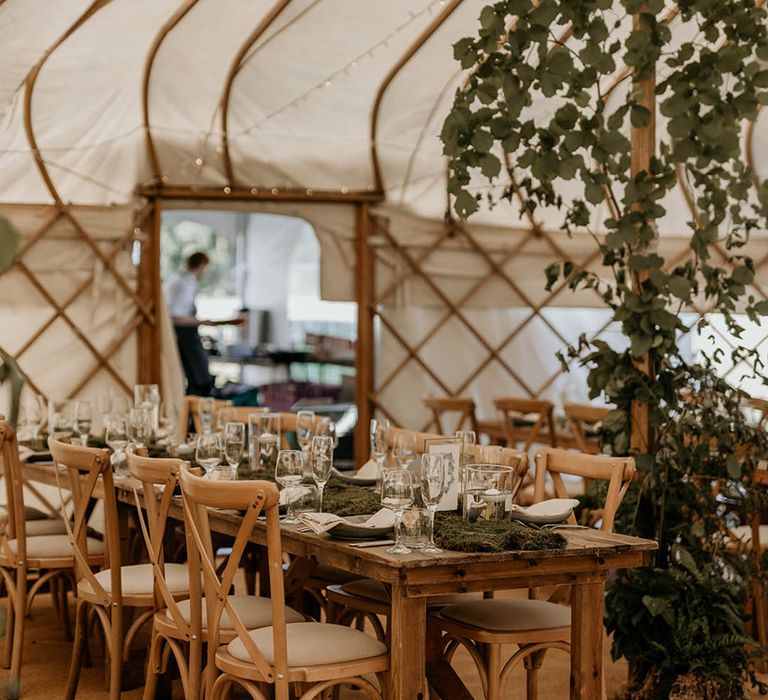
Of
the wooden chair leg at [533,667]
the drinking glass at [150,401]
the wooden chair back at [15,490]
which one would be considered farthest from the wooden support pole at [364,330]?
the wooden chair leg at [533,667]

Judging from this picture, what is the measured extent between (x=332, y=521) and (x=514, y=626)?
526mm

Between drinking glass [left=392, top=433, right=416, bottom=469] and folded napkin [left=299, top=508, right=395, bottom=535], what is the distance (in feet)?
1.36

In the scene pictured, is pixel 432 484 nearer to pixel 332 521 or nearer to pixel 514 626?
pixel 332 521

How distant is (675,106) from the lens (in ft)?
8.84

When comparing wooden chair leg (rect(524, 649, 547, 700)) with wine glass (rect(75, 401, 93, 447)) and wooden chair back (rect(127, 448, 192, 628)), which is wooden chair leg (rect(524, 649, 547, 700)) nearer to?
wooden chair back (rect(127, 448, 192, 628))

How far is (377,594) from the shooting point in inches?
118

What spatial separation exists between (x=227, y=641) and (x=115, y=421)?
1201 mm

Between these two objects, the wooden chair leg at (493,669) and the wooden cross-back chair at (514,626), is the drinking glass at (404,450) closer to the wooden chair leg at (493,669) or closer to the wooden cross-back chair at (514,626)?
the wooden cross-back chair at (514,626)

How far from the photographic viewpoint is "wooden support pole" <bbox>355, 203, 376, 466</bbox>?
632 centimetres

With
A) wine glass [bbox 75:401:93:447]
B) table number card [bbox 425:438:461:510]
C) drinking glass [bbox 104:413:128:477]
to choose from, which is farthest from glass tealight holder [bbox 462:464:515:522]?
wine glass [bbox 75:401:93:447]

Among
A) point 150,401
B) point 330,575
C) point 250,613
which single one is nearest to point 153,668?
point 250,613

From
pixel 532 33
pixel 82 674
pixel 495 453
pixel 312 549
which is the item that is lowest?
pixel 82 674

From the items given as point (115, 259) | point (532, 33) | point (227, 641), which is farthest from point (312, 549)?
point (115, 259)

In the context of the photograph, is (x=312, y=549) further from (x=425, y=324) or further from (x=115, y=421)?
(x=425, y=324)
